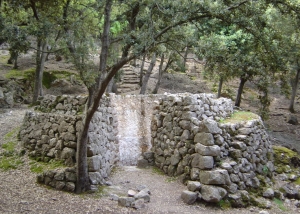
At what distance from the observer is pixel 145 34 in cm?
629

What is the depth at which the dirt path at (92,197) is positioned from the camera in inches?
257

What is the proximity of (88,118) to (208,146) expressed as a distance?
12.9 feet

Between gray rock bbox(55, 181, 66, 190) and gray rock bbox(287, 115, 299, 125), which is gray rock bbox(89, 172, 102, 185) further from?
gray rock bbox(287, 115, 299, 125)

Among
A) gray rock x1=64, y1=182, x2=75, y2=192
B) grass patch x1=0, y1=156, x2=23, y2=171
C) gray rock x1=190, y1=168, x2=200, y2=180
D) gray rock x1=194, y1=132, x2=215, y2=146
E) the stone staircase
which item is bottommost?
gray rock x1=64, y1=182, x2=75, y2=192

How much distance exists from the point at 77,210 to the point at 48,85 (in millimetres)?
14375

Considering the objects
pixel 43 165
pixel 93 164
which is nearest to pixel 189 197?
pixel 93 164

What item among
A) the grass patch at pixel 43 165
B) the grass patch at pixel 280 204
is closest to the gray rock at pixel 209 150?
the grass patch at pixel 280 204

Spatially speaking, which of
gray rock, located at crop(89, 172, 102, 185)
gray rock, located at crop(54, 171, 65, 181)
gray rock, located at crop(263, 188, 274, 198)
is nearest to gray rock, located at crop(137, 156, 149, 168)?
gray rock, located at crop(89, 172, 102, 185)

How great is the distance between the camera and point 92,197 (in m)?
7.54

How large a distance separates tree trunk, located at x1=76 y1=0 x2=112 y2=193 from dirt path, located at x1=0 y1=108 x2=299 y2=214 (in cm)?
42

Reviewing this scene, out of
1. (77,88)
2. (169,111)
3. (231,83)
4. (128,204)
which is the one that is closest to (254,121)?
(169,111)

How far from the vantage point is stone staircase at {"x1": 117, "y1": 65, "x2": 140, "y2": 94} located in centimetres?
2134

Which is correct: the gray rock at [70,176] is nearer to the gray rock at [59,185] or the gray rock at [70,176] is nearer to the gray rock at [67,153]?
the gray rock at [59,185]

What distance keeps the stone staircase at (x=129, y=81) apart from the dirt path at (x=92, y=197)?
11692 mm
